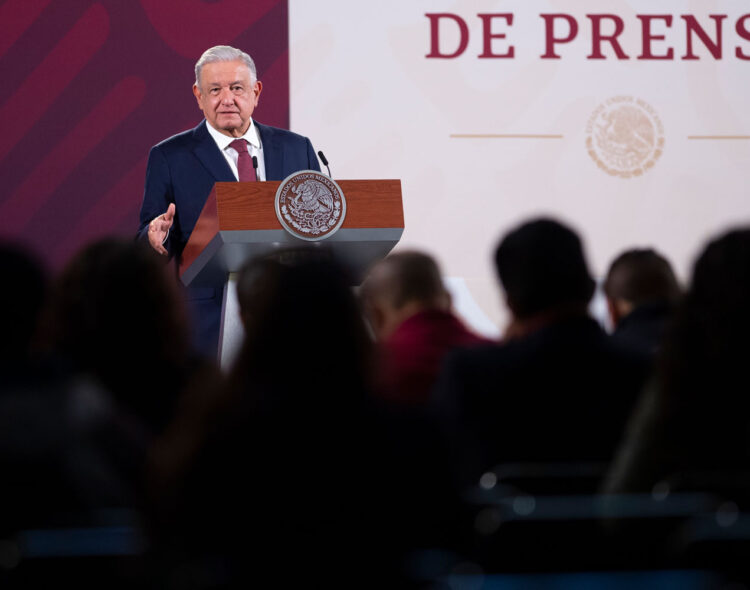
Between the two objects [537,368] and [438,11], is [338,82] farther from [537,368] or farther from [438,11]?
[537,368]

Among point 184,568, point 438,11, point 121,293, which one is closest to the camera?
point 184,568

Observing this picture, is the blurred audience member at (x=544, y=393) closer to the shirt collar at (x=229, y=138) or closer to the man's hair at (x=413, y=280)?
the man's hair at (x=413, y=280)

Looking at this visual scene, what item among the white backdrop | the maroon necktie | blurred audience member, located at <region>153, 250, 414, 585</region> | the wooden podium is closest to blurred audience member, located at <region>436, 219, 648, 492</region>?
blurred audience member, located at <region>153, 250, 414, 585</region>

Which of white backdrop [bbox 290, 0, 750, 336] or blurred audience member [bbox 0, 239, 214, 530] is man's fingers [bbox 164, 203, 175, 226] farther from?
white backdrop [bbox 290, 0, 750, 336]

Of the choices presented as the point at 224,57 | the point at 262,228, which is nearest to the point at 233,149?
the point at 224,57

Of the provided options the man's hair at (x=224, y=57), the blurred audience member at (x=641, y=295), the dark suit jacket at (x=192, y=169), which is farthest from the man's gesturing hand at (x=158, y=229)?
the blurred audience member at (x=641, y=295)

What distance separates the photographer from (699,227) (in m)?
5.57

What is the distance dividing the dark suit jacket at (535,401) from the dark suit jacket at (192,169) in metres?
2.34

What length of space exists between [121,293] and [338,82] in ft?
13.2

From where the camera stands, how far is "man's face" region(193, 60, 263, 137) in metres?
4.05

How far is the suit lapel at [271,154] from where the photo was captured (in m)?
3.94

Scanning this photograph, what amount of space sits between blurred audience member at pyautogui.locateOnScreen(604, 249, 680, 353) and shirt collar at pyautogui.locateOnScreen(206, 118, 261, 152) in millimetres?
1861

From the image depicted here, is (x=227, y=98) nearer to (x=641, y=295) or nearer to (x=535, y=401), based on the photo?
(x=641, y=295)

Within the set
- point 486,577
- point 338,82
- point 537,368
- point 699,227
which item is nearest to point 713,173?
point 699,227
